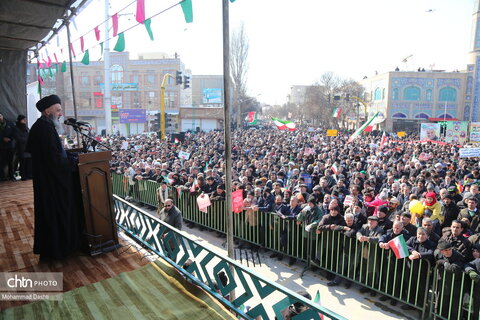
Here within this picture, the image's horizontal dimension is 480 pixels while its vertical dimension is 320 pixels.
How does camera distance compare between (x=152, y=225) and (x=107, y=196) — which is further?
(x=152, y=225)

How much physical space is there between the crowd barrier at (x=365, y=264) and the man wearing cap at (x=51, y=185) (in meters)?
4.91

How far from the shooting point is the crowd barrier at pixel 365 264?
5.02 metres

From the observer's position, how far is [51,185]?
368cm

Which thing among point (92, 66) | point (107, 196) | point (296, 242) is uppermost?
point (92, 66)

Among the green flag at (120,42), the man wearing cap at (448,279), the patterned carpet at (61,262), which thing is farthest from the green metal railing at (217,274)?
the green flag at (120,42)

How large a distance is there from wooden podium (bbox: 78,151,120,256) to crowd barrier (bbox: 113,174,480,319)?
440 cm

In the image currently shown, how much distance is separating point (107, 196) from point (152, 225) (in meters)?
0.81

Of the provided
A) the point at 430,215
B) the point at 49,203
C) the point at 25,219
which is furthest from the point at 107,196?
the point at 430,215

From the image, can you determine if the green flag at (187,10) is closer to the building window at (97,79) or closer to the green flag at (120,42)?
the green flag at (120,42)

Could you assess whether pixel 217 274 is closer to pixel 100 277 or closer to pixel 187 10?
pixel 100 277

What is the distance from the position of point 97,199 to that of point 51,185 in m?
0.52

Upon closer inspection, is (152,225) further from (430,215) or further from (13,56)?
(13,56)

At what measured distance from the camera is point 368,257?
614cm

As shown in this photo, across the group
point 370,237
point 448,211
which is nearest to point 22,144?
point 370,237
